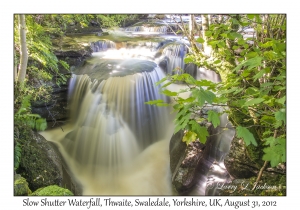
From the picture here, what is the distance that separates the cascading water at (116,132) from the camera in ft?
9.79

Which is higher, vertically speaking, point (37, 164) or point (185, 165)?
point (37, 164)

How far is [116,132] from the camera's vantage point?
11.0 ft

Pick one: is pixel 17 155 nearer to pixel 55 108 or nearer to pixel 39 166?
pixel 39 166

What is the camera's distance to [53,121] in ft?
12.0

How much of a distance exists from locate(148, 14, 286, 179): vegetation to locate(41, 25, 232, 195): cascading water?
1.45 metres

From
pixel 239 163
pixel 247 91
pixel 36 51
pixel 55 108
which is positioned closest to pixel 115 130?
pixel 55 108

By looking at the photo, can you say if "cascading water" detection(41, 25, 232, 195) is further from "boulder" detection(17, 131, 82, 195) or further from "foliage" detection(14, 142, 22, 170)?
"foliage" detection(14, 142, 22, 170)

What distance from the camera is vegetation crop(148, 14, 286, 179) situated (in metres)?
1.10

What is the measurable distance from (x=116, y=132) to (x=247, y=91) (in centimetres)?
236

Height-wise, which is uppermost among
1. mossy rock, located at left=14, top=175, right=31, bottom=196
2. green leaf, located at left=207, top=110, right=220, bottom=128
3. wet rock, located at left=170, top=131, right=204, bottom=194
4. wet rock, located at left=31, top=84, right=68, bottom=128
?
green leaf, located at left=207, top=110, right=220, bottom=128

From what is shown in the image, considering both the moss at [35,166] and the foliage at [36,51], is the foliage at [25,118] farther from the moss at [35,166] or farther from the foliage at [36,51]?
the foliage at [36,51]

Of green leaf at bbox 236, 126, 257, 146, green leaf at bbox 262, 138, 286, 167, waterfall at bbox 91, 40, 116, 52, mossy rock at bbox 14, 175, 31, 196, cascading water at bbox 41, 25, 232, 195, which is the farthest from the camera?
waterfall at bbox 91, 40, 116, 52

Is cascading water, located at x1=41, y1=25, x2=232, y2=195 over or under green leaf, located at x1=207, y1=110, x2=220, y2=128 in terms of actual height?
under

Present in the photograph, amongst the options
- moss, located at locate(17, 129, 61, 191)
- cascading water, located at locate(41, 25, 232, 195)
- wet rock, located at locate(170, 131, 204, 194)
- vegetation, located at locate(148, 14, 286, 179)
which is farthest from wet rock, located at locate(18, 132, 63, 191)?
vegetation, located at locate(148, 14, 286, 179)
